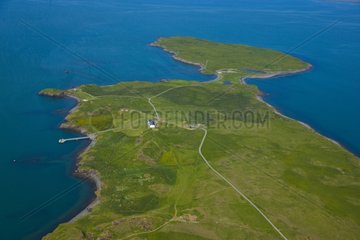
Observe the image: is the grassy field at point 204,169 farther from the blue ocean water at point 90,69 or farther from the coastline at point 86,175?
the blue ocean water at point 90,69

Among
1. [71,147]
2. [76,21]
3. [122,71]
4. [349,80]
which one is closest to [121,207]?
[71,147]

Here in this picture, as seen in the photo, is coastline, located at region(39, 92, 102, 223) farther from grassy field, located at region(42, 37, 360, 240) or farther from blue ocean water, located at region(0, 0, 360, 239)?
blue ocean water, located at region(0, 0, 360, 239)

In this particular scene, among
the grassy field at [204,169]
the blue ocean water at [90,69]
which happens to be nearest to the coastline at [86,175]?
the grassy field at [204,169]

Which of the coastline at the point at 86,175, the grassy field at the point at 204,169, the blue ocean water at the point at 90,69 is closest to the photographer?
the grassy field at the point at 204,169

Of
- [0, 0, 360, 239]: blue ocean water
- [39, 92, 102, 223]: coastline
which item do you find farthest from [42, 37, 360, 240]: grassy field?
[0, 0, 360, 239]: blue ocean water

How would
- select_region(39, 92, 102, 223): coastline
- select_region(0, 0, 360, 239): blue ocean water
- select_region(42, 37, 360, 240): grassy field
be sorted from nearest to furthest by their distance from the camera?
select_region(42, 37, 360, 240): grassy field < select_region(39, 92, 102, 223): coastline < select_region(0, 0, 360, 239): blue ocean water

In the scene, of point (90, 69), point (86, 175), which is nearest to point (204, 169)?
point (86, 175)

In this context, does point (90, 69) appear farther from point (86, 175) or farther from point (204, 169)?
point (204, 169)
